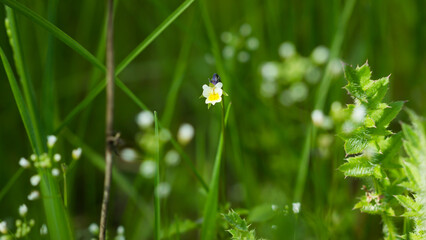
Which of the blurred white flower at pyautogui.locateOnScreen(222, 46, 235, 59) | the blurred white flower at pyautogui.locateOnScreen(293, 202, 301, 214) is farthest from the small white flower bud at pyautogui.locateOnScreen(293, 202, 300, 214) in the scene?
the blurred white flower at pyautogui.locateOnScreen(222, 46, 235, 59)

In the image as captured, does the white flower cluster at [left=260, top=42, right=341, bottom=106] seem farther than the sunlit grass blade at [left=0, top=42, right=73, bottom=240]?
Yes

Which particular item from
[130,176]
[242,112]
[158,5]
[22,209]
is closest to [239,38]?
[242,112]

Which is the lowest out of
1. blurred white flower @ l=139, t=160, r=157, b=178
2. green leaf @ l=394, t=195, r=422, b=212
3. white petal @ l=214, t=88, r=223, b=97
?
green leaf @ l=394, t=195, r=422, b=212

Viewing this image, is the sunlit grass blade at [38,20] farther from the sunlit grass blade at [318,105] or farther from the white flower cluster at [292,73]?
the white flower cluster at [292,73]

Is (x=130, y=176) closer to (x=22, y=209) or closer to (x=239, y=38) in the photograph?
(x=239, y=38)

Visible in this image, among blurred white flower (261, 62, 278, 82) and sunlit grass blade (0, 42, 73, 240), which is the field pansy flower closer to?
sunlit grass blade (0, 42, 73, 240)

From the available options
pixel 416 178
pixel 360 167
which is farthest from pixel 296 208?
pixel 416 178

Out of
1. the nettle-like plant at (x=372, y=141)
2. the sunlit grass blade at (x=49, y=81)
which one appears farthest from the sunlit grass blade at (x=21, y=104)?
the nettle-like plant at (x=372, y=141)
